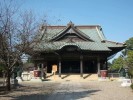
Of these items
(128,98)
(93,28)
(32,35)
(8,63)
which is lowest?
(128,98)

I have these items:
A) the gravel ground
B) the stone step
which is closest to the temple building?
the stone step

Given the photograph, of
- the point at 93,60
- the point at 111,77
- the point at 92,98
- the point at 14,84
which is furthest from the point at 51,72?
the point at 92,98

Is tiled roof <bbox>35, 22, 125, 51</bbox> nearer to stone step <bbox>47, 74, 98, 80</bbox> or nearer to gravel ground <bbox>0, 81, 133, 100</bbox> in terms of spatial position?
stone step <bbox>47, 74, 98, 80</bbox>

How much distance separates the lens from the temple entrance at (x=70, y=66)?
47.7 m

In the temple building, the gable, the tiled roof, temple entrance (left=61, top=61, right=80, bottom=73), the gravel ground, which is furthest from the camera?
temple entrance (left=61, top=61, right=80, bottom=73)

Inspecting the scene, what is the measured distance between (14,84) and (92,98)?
1237 cm

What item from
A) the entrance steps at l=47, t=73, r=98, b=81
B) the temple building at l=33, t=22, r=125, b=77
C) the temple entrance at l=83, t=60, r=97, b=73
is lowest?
the entrance steps at l=47, t=73, r=98, b=81

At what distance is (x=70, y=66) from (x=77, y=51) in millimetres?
6144

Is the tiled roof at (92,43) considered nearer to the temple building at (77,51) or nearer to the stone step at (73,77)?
the temple building at (77,51)

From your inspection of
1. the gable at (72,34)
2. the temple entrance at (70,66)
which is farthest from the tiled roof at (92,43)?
the temple entrance at (70,66)

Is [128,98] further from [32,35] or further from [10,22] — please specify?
[10,22]

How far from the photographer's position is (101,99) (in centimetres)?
1622

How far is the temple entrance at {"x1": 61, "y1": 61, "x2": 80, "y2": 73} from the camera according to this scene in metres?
47.7

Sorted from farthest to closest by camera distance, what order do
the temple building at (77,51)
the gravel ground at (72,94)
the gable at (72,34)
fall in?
the gable at (72,34) < the temple building at (77,51) < the gravel ground at (72,94)
